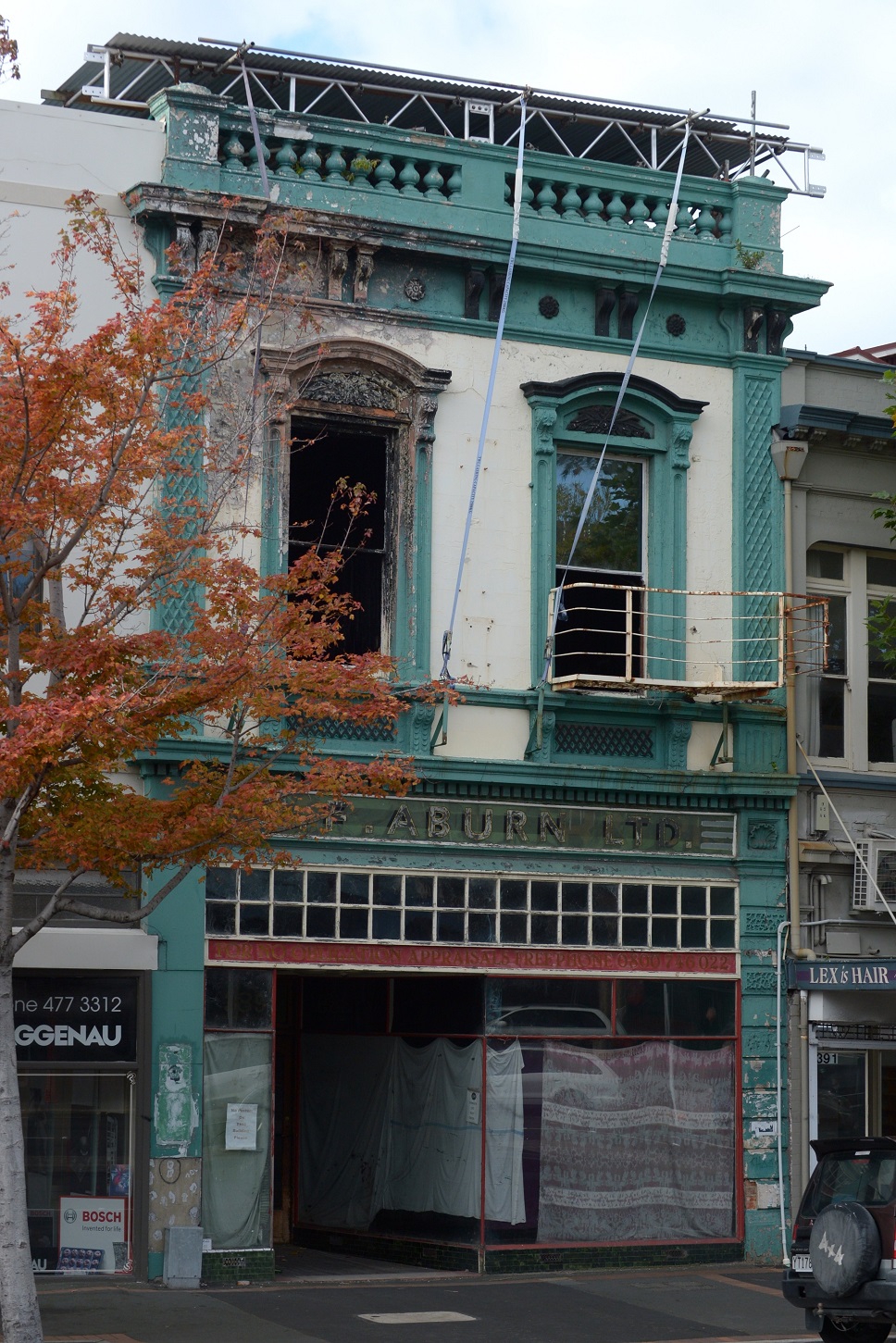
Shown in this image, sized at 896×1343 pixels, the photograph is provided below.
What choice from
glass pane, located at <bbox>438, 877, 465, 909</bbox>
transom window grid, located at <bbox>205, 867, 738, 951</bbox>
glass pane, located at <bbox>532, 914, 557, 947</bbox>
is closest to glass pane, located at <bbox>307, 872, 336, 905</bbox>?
transom window grid, located at <bbox>205, 867, 738, 951</bbox>

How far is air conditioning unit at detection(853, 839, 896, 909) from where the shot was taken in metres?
19.2

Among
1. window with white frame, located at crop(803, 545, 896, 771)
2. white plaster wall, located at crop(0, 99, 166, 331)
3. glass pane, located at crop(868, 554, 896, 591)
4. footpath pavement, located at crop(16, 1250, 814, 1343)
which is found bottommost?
footpath pavement, located at crop(16, 1250, 814, 1343)

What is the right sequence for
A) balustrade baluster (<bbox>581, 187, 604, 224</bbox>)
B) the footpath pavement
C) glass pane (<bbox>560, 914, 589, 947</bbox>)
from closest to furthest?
1. the footpath pavement
2. glass pane (<bbox>560, 914, 589, 947</bbox>)
3. balustrade baluster (<bbox>581, 187, 604, 224</bbox>)

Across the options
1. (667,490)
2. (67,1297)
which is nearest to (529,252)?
(667,490)

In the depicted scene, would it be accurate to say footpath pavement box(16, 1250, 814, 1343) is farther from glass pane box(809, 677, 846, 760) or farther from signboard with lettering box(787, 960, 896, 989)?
glass pane box(809, 677, 846, 760)

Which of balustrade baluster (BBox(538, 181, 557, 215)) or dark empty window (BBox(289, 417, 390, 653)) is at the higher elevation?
balustrade baluster (BBox(538, 181, 557, 215))

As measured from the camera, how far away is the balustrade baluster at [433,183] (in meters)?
18.7

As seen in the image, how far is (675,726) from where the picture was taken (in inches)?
743

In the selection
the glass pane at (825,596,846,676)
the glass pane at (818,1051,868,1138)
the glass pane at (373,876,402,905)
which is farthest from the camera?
the glass pane at (825,596,846,676)

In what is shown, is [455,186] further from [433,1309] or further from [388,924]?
[433,1309]

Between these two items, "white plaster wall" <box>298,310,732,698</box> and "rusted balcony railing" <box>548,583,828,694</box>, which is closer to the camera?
"white plaster wall" <box>298,310,732,698</box>

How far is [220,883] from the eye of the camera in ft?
55.5

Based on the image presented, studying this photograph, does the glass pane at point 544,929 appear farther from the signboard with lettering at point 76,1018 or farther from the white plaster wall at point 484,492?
the signboard with lettering at point 76,1018

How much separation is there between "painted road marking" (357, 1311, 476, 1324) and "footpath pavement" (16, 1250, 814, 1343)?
0.02 m
